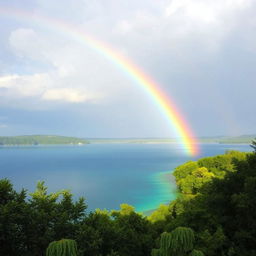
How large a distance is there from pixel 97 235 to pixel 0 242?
4.87 m

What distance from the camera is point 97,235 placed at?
13.5 metres

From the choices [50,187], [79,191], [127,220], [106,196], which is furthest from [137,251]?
[50,187]

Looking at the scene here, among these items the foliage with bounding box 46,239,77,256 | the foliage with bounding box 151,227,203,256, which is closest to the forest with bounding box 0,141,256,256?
the foliage with bounding box 151,227,203,256

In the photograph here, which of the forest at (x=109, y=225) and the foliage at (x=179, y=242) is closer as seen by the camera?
the foliage at (x=179, y=242)

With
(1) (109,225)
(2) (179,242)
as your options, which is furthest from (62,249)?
(1) (109,225)

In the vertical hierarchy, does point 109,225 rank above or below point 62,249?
below

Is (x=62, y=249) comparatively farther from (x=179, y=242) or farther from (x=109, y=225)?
(x=109, y=225)

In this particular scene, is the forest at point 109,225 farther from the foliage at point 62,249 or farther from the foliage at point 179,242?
the foliage at point 62,249

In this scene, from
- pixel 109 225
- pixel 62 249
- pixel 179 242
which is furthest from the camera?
pixel 109 225

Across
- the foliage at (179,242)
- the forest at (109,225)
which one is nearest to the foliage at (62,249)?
the foliage at (179,242)

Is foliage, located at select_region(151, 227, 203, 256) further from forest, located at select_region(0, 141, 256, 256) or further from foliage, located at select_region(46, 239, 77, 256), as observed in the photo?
foliage, located at select_region(46, 239, 77, 256)

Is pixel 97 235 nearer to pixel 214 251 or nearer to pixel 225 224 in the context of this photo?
pixel 214 251

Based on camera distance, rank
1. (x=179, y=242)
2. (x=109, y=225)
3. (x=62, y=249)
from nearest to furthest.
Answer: (x=62, y=249) → (x=179, y=242) → (x=109, y=225)

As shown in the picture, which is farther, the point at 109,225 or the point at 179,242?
the point at 109,225
